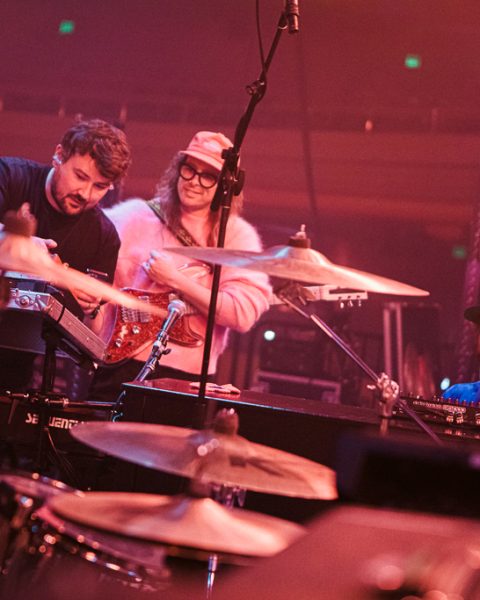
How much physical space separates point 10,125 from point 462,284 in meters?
3.15

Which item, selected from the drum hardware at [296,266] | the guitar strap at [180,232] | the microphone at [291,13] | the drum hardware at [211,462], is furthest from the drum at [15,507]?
the guitar strap at [180,232]

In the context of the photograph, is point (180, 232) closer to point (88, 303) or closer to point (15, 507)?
point (88, 303)

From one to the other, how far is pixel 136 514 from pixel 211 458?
29 cm

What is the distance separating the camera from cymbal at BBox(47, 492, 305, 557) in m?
1.51

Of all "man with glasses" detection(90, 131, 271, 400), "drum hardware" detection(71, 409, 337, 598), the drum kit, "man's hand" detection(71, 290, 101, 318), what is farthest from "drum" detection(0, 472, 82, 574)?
"man with glasses" detection(90, 131, 271, 400)

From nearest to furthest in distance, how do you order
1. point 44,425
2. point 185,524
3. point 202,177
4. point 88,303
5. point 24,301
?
point 185,524
point 24,301
point 44,425
point 88,303
point 202,177

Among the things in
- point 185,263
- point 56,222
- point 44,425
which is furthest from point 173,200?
point 44,425

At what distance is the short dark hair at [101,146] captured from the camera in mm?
5168

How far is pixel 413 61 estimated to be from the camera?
18.8 ft

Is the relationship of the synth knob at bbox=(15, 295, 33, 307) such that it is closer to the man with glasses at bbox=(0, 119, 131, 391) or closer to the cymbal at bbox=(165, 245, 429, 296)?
the cymbal at bbox=(165, 245, 429, 296)

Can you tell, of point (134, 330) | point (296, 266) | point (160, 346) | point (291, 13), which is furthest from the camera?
point (134, 330)

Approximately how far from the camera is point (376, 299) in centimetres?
586

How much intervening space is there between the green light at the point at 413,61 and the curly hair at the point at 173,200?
4.91ft

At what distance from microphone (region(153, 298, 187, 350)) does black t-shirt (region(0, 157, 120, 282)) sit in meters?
0.59
